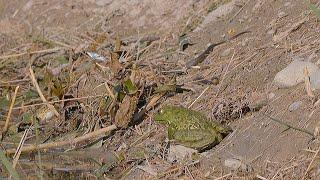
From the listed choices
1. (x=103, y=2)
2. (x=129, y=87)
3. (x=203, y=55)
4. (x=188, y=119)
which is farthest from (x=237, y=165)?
(x=103, y=2)

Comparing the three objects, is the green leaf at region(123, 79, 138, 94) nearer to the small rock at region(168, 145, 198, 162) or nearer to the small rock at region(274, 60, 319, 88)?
the small rock at region(168, 145, 198, 162)

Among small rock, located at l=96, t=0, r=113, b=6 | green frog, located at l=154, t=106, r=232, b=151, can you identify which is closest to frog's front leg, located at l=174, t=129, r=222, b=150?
green frog, located at l=154, t=106, r=232, b=151

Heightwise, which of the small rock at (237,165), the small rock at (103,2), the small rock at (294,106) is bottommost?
the small rock at (237,165)

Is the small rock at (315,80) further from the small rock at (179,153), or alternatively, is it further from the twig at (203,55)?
the twig at (203,55)

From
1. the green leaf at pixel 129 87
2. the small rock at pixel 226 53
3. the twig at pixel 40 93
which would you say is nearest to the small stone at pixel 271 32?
the small rock at pixel 226 53

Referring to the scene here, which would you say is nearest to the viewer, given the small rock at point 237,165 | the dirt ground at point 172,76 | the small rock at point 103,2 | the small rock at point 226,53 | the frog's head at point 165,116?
the small rock at point 237,165

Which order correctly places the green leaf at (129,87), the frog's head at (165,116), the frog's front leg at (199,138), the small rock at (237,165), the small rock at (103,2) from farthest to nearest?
the small rock at (103,2)
the green leaf at (129,87)
the frog's head at (165,116)
the frog's front leg at (199,138)
the small rock at (237,165)

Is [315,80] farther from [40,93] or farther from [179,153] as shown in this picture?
[40,93]
